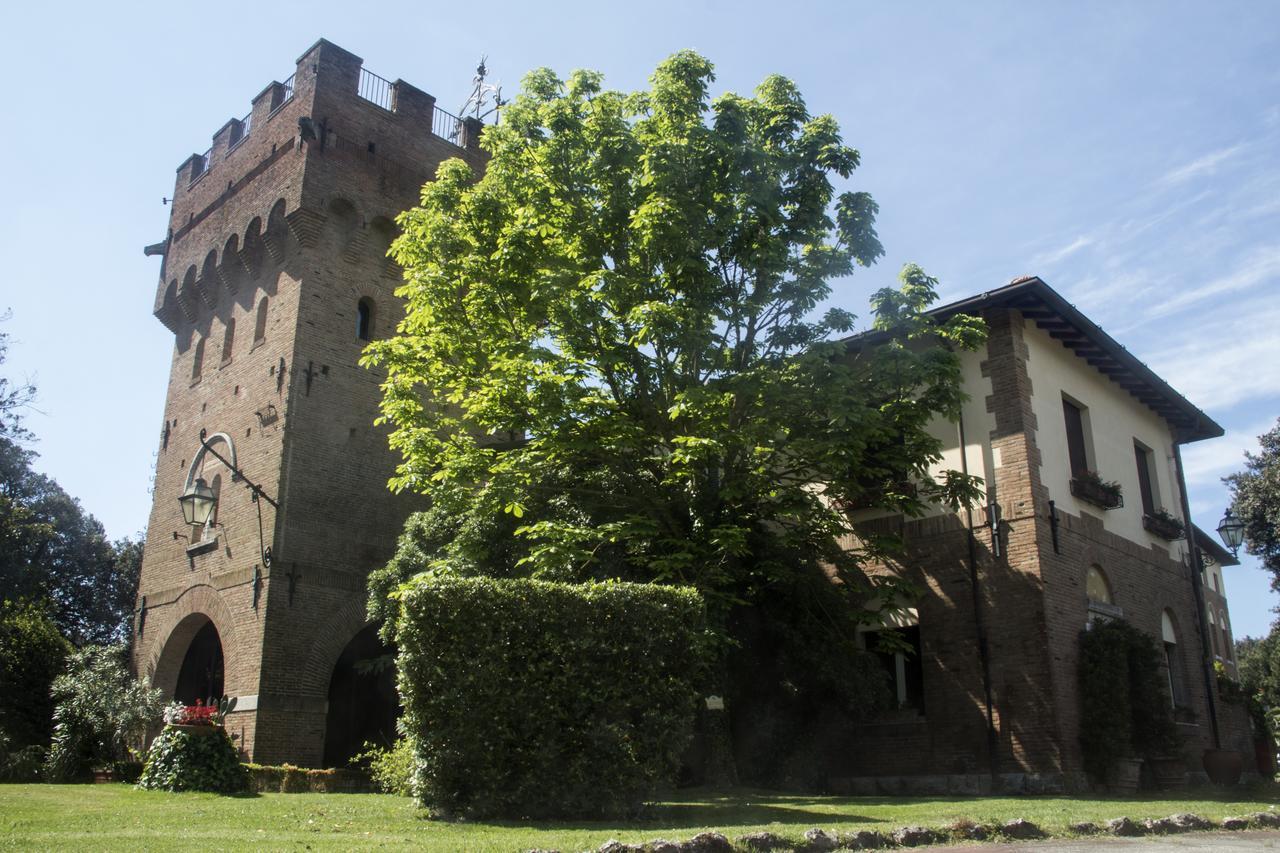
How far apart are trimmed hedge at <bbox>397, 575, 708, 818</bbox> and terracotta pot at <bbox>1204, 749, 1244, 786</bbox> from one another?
40.4ft

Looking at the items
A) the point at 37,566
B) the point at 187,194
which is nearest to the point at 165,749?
the point at 187,194

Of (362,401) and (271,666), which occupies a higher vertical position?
(362,401)

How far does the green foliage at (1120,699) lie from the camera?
15109 millimetres

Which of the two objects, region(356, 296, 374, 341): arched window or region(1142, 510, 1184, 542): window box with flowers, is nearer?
region(1142, 510, 1184, 542): window box with flowers

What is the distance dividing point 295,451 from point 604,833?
46.9 ft

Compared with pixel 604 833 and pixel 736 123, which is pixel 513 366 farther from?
pixel 604 833

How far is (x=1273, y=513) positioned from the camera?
28.5 m

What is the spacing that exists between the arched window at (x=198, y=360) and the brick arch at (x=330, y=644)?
7797 millimetres

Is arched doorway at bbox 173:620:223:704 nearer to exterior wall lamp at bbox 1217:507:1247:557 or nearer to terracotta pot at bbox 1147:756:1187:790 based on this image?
terracotta pot at bbox 1147:756:1187:790

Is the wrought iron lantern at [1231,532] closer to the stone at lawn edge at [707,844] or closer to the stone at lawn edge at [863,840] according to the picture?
the stone at lawn edge at [863,840]

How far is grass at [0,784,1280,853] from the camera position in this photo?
7.62 m

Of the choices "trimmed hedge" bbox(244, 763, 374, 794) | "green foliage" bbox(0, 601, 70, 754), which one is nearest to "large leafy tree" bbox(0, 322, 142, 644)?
"green foliage" bbox(0, 601, 70, 754)

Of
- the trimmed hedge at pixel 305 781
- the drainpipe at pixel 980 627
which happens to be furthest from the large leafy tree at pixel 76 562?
the drainpipe at pixel 980 627

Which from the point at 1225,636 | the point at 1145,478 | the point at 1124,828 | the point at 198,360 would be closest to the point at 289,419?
the point at 198,360
